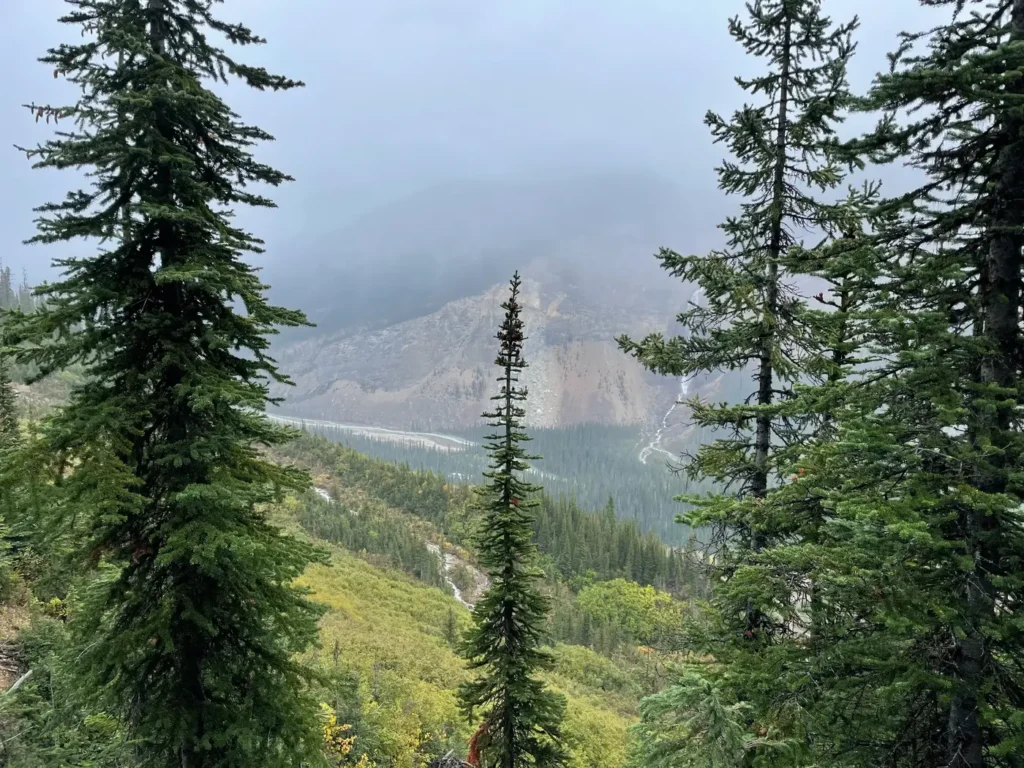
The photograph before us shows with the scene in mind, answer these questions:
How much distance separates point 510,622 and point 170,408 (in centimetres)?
745

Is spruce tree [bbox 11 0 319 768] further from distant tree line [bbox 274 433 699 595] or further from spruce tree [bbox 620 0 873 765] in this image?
distant tree line [bbox 274 433 699 595]

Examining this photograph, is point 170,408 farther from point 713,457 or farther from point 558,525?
point 558,525

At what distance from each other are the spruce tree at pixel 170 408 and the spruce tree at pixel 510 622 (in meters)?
4.49

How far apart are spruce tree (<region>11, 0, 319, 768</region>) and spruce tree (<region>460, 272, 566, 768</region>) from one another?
14.7 ft

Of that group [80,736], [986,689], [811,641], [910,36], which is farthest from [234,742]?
[910,36]

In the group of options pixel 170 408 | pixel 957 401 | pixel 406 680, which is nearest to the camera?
pixel 957 401

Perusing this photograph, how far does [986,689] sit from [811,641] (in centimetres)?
124

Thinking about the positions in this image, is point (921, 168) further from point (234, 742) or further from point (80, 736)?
point (80, 736)

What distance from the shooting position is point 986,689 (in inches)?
155

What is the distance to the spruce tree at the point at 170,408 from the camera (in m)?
5.49

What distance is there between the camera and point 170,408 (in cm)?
593

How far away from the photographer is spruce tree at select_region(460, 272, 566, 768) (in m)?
10.1

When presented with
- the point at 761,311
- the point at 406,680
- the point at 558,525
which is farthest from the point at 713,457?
the point at 558,525

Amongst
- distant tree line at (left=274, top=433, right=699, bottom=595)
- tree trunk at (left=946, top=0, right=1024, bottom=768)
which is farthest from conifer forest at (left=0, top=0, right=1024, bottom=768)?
distant tree line at (left=274, top=433, right=699, bottom=595)
